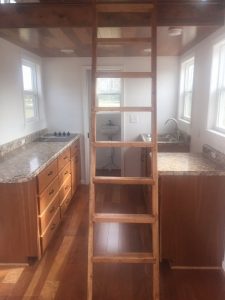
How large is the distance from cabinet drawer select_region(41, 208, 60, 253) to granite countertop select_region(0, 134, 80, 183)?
2.19 ft

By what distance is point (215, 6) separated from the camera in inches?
86.5

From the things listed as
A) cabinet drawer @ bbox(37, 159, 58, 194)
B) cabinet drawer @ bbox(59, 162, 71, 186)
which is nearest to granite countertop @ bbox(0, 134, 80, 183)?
cabinet drawer @ bbox(37, 159, 58, 194)

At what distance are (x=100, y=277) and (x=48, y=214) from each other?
2.70ft

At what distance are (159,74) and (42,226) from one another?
2.99m

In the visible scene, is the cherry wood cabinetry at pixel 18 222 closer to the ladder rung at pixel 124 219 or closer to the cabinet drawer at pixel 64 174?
the ladder rung at pixel 124 219

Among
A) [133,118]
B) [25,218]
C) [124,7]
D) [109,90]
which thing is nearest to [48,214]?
[25,218]

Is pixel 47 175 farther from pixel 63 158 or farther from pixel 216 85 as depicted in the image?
pixel 216 85

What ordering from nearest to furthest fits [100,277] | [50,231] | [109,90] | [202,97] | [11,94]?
[100,277]
[50,231]
[202,97]
[11,94]
[109,90]

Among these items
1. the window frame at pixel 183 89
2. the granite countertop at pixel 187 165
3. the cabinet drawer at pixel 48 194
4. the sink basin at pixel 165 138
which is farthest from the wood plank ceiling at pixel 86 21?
the cabinet drawer at pixel 48 194

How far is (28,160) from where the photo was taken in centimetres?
266

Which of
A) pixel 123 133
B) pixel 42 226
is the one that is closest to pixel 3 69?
pixel 42 226

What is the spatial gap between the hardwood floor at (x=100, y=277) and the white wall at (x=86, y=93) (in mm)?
1949

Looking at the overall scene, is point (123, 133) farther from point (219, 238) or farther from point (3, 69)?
point (219, 238)

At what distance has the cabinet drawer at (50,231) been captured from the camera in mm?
2468
